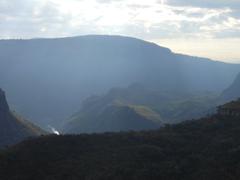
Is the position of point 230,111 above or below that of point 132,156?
below

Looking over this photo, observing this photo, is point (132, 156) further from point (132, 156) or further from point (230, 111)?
point (230, 111)

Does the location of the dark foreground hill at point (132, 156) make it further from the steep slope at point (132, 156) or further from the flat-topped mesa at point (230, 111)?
the flat-topped mesa at point (230, 111)

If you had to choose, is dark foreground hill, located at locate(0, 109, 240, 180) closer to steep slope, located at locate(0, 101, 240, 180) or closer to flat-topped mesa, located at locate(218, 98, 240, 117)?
steep slope, located at locate(0, 101, 240, 180)

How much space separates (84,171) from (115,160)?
200 inches

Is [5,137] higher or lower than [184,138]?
lower

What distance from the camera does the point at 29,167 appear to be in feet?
192

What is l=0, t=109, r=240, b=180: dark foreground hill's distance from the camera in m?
53.8

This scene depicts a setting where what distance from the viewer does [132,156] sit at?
61.1 metres

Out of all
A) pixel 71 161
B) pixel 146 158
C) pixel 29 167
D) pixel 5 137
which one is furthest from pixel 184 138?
pixel 5 137

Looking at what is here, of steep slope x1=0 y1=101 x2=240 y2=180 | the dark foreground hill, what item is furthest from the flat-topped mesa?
the dark foreground hill

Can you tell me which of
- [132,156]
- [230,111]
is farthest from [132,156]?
[230,111]

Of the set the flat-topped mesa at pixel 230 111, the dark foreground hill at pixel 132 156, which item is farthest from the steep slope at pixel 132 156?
the flat-topped mesa at pixel 230 111

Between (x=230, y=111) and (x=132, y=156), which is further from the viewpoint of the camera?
(x=230, y=111)

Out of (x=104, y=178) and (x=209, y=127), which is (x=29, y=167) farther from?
(x=209, y=127)
